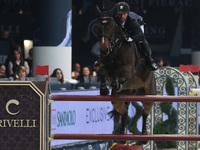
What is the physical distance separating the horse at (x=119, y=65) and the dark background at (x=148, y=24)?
795cm

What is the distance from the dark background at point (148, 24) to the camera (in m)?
20.6

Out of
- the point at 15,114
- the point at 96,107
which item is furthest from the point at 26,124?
the point at 96,107

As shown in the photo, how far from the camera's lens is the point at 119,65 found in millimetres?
7941

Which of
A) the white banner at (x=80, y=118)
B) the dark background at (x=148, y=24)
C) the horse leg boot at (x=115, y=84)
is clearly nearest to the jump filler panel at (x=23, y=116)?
the horse leg boot at (x=115, y=84)

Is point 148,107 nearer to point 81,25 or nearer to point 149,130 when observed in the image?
point 149,130

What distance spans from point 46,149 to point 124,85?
2341 mm

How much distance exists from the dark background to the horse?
7952 millimetres

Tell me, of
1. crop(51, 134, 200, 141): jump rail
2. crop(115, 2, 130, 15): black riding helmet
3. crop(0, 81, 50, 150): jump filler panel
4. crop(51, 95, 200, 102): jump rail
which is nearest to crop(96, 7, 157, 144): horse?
crop(115, 2, 130, 15): black riding helmet

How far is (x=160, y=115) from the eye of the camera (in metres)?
11.7

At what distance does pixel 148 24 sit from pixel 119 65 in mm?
16857

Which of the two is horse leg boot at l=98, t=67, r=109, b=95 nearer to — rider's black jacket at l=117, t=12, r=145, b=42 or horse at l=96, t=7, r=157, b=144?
horse at l=96, t=7, r=157, b=144

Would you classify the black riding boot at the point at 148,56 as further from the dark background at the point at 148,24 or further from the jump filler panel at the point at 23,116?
the dark background at the point at 148,24

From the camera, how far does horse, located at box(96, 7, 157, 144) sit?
23.7 ft

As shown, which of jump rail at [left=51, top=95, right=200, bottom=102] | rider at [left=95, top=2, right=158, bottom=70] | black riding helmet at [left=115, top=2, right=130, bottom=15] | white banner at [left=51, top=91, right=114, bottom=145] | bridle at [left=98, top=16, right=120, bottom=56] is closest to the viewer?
jump rail at [left=51, top=95, right=200, bottom=102]
